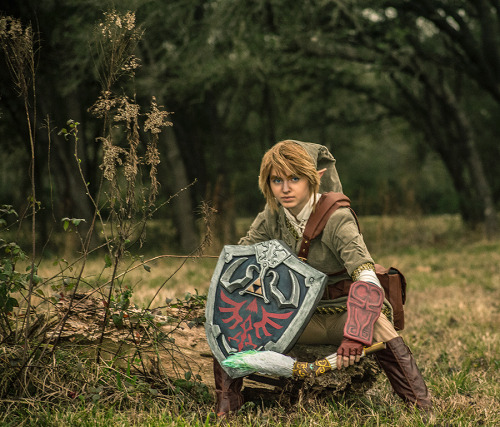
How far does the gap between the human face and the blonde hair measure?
2 centimetres

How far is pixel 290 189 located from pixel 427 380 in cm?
163

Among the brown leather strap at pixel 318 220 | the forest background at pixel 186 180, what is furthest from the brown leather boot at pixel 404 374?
the brown leather strap at pixel 318 220

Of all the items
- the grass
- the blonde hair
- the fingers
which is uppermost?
the blonde hair

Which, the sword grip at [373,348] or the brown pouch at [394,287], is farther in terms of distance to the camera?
the brown pouch at [394,287]

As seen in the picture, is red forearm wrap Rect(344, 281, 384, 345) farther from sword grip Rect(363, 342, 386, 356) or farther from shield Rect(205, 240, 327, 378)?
shield Rect(205, 240, 327, 378)

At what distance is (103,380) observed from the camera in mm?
2971

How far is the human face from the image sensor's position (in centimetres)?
299

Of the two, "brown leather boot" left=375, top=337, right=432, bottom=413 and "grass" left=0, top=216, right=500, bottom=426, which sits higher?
"brown leather boot" left=375, top=337, right=432, bottom=413

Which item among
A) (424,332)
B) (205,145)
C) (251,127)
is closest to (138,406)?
(424,332)

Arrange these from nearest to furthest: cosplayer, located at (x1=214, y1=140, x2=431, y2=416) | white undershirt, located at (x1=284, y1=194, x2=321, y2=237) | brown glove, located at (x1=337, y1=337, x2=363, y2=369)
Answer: brown glove, located at (x1=337, y1=337, x2=363, y2=369), cosplayer, located at (x1=214, y1=140, x2=431, y2=416), white undershirt, located at (x1=284, y1=194, x2=321, y2=237)

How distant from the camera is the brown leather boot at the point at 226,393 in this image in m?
2.86

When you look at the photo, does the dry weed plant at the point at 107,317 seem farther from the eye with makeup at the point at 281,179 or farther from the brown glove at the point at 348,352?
the brown glove at the point at 348,352

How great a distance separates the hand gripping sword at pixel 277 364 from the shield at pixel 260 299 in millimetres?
50

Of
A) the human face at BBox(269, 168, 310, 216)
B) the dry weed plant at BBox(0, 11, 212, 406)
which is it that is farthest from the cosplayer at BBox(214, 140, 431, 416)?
the dry weed plant at BBox(0, 11, 212, 406)
